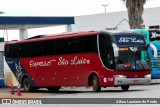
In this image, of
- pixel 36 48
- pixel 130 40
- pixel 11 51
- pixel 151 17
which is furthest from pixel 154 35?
pixel 151 17

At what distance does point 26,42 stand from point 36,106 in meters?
13.8

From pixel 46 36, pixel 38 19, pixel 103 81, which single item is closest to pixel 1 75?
pixel 38 19

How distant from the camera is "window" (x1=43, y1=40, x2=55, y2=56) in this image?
1276 inches

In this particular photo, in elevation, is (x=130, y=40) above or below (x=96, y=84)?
above

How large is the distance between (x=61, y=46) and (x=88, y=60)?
8.44 ft

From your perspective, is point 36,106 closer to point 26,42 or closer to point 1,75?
point 26,42

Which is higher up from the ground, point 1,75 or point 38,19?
point 38,19

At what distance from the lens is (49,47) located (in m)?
32.7

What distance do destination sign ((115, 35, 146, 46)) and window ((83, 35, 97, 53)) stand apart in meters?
1.15

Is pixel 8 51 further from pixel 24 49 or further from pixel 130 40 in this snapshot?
pixel 130 40

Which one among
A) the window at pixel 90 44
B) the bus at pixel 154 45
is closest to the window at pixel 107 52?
the window at pixel 90 44

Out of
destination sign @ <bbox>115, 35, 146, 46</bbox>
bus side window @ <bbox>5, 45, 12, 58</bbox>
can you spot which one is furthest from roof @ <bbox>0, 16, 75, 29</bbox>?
destination sign @ <bbox>115, 35, 146, 46</bbox>

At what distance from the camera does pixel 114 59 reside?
93.5ft

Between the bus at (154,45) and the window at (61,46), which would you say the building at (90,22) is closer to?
the window at (61,46)
